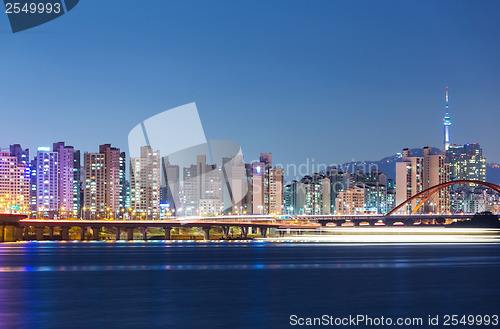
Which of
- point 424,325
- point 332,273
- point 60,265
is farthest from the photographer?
point 60,265

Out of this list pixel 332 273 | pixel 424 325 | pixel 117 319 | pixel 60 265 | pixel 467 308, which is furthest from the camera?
pixel 60 265

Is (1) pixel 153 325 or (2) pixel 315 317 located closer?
(1) pixel 153 325

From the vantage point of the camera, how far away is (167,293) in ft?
138

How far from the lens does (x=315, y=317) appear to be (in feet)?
105

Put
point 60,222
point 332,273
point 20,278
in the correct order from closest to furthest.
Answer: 1. point 20,278
2. point 332,273
3. point 60,222

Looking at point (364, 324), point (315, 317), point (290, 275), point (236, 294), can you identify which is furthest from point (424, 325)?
point (290, 275)

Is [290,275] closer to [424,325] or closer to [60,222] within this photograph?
[424,325]

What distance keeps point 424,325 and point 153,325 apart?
10.3 m

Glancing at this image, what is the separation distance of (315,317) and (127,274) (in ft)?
89.0

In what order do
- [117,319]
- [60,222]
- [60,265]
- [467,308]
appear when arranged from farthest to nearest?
[60,222] < [60,265] < [467,308] < [117,319]

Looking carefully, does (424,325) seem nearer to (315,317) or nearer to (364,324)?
(364,324)

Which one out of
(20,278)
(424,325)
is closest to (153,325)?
(424,325)

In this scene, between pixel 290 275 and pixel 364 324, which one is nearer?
pixel 364 324

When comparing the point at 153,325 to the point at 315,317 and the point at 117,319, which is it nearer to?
the point at 117,319
